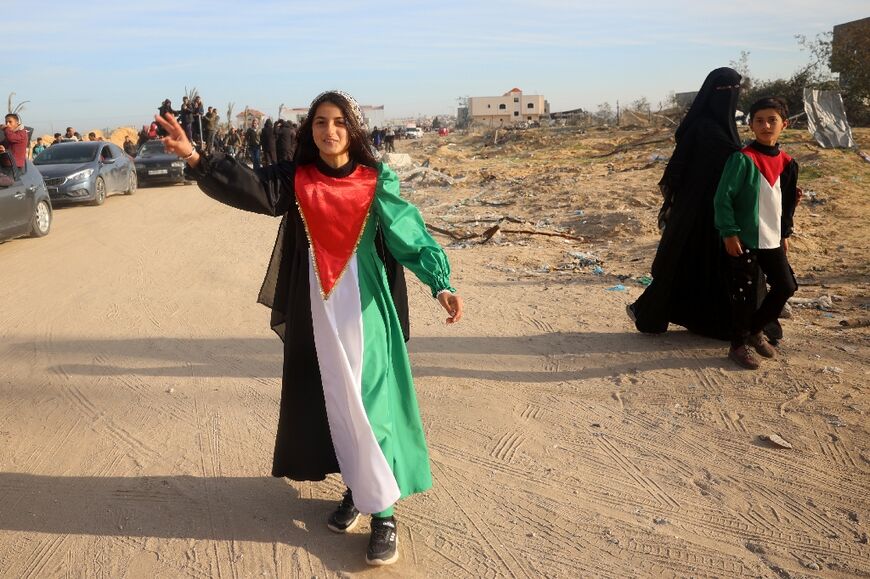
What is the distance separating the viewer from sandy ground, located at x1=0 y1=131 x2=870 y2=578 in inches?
128

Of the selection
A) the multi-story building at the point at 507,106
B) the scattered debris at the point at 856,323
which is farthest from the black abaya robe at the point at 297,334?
Answer: the multi-story building at the point at 507,106

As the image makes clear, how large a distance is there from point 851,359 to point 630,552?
3079mm

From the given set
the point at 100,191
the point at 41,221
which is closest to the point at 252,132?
the point at 100,191

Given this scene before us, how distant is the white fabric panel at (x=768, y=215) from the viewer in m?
5.18

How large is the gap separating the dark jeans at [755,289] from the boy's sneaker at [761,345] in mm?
100

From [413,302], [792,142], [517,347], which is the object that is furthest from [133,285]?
[792,142]

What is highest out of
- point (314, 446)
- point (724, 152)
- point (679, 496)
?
point (724, 152)

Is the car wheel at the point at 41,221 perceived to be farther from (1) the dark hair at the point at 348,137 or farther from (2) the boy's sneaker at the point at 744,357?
(2) the boy's sneaker at the point at 744,357

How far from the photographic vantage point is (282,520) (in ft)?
11.5

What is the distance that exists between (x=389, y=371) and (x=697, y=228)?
3.44 metres

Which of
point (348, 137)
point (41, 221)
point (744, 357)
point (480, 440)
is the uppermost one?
point (348, 137)

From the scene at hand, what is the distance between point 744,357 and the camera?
532 cm

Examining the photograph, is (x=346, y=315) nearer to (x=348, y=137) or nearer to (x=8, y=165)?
(x=348, y=137)

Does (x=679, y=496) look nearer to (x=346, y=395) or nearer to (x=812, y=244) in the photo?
(x=346, y=395)
